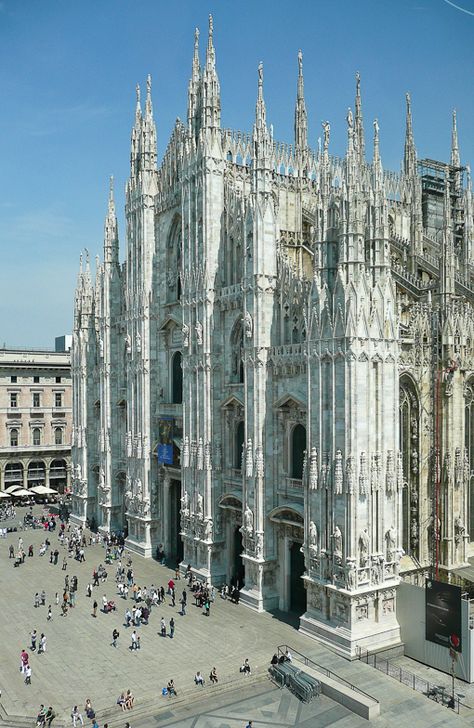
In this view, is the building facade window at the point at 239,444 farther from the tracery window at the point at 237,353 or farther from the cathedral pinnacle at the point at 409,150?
the cathedral pinnacle at the point at 409,150

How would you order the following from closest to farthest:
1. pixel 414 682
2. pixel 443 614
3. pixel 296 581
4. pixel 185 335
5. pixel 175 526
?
1. pixel 414 682
2. pixel 443 614
3. pixel 296 581
4. pixel 185 335
5. pixel 175 526

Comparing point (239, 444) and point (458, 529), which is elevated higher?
point (239, 444)

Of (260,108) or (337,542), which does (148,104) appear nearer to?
(260,108)

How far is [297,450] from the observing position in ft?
126

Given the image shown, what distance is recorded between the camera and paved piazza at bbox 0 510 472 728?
2759cm

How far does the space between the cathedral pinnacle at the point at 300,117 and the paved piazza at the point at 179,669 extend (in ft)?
113

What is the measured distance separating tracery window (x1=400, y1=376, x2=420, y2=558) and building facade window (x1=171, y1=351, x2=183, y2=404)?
19.1m

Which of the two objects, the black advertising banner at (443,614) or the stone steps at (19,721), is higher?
the black advertising banner at (443,614)

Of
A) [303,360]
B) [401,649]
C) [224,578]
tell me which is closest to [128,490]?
[224,578]

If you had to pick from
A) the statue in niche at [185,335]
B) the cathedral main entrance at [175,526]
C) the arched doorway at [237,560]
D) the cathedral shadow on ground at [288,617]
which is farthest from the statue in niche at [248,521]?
the statue in niche at [185,335]

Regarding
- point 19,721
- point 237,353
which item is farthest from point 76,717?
point 237,353

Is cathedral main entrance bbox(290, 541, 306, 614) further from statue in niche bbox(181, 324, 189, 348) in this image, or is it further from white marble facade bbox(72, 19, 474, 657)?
statue in niche bbox(181, 324, 189, 348)

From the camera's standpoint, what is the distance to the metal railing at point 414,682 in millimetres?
28156

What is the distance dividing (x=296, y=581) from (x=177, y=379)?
63.3 feet
